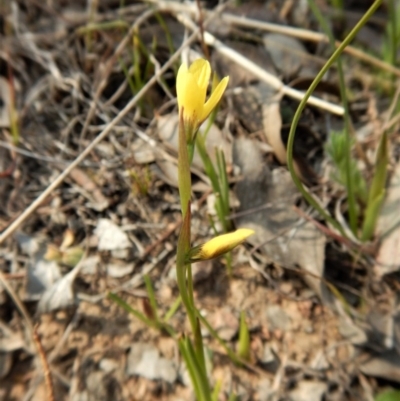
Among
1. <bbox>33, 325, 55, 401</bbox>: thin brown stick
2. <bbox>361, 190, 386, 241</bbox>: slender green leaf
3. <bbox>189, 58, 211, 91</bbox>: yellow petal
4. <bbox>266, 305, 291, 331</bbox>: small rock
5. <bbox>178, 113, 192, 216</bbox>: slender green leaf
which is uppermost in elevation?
<bbox>189, 58, 211, 91</bbox>: yellow petal

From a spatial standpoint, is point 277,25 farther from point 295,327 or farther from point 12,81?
point 295,327

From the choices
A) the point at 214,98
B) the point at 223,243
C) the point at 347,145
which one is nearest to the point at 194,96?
the point at 214,98

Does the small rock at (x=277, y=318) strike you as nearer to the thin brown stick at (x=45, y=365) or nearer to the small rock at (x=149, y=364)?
the small rock at (x=149, y=364)

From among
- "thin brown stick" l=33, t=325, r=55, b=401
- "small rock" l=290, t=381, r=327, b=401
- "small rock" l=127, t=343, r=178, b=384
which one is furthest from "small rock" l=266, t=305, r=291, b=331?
"thin brown stick" l=33, t=325, r=55, b=401

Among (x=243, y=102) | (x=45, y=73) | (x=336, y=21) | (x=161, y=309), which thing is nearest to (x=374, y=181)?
(x=243, y=102)

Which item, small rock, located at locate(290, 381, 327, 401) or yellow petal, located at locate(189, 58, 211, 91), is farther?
small rock, located at locate(290, 381, 327, 401)

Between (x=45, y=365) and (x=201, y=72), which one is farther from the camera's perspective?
(x=45, y=365)

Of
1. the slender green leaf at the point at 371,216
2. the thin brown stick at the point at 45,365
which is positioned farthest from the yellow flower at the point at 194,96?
the slender green leaf at the point at 371,216

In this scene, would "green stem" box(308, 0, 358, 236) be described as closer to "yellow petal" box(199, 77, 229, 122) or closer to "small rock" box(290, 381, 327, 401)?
"small rock" box(290, 381, 327, 401)

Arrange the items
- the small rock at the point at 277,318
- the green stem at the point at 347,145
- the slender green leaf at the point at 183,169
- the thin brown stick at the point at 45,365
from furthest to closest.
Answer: the small rock at the point at 277,318 < the green stem at the point at 347,145 < the thin brown stick at the point at 45,365 < the slender green leaf at the point at 183,169

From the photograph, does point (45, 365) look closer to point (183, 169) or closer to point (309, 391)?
point (183, 169)

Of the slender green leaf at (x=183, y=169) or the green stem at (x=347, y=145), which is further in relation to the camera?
the green stem at (x=347, y=145)
